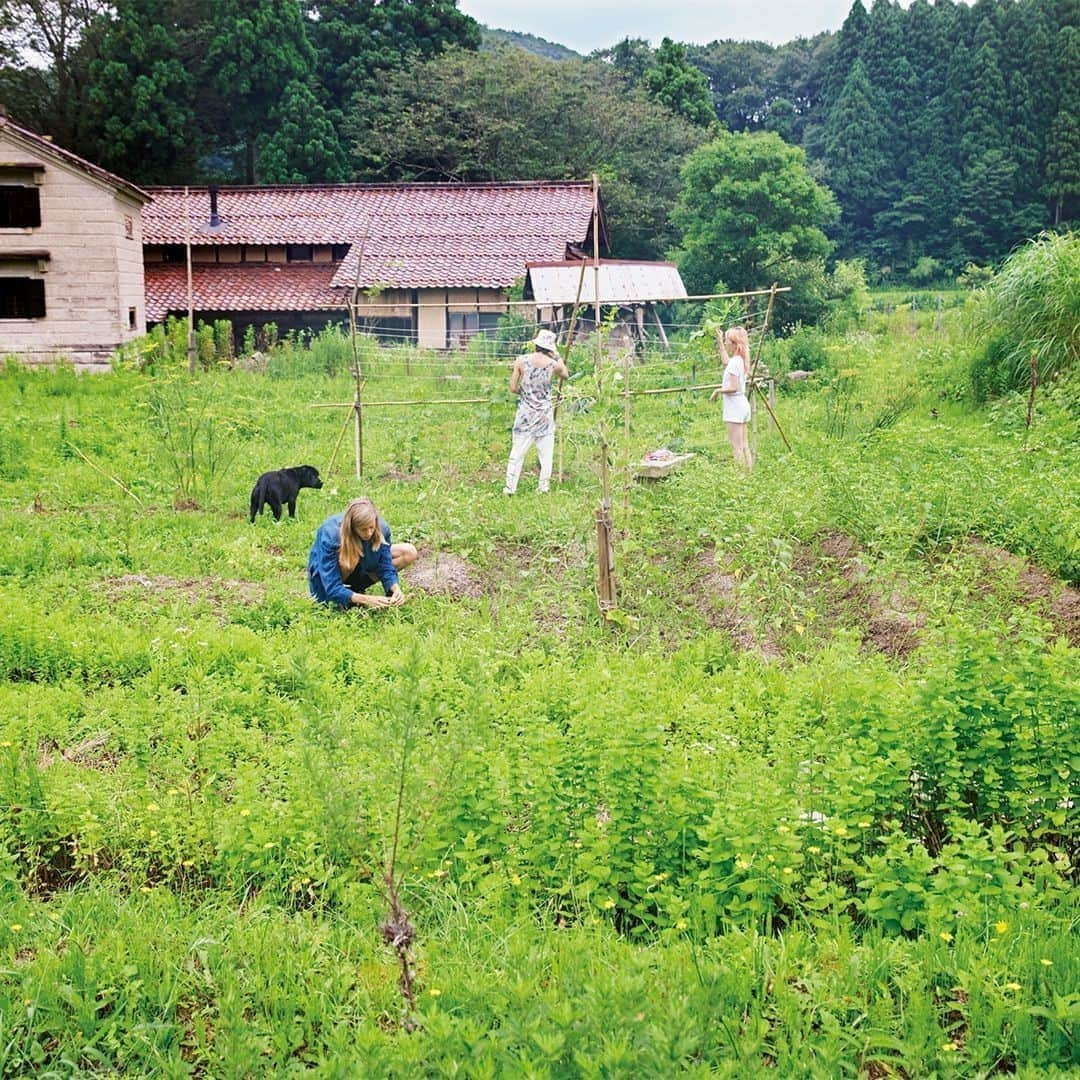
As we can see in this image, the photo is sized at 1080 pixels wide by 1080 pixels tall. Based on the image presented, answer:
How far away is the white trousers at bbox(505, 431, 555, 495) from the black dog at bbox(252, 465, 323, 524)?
1.65 m

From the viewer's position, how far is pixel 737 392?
417 inches

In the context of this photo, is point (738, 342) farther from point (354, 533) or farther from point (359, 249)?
point (359, 249)

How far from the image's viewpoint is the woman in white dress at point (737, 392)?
34.5 feet

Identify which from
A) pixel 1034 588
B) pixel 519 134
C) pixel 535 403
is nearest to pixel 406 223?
pixel 519 134

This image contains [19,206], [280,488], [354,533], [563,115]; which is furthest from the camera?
[563,115]

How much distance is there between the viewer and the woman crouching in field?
679 centimetres

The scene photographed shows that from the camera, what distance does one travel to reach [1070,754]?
13.3ft

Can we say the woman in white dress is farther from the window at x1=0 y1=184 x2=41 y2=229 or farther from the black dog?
the window at x1=0 y1=184 x2=41 y2=229

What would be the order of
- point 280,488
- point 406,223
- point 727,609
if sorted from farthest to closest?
point 406,223 → point 280,488 → point 727,609

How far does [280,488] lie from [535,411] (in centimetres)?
229

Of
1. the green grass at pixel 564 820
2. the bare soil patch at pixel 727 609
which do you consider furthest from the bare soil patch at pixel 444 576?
the bare soil patch at pixel 727 609

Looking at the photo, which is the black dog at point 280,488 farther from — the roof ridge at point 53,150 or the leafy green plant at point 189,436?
the roof ridge at point 53,150

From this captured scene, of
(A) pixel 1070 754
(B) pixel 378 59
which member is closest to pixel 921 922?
(A) pixel 1070 754

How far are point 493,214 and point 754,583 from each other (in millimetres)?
23381
